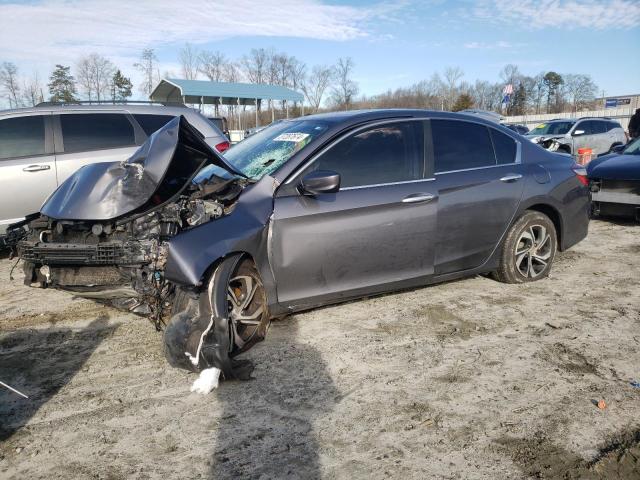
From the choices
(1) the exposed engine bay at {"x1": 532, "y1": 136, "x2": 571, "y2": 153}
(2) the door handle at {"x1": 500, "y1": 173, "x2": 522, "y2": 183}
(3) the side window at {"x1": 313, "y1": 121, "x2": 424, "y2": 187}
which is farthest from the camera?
(1) the exposed engine bay at {"x1": 532, "y1": 136, "x2": 571, "y2": 153}

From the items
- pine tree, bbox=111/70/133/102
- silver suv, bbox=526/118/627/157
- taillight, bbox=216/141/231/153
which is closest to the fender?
taillight, bbox=216/141/231/153

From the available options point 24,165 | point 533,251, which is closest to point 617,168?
point 533,251

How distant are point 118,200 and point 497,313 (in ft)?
10.4

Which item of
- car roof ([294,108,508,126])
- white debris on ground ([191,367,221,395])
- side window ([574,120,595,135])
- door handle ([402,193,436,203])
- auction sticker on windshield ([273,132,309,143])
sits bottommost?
white debris on ground ([191,367,221,395])

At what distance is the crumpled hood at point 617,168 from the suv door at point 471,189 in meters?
3.62

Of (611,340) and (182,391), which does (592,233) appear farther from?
(182,391)

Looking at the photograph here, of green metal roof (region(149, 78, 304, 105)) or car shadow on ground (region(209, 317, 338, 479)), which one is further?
green metal roof (region(149, 78, 304, 105))

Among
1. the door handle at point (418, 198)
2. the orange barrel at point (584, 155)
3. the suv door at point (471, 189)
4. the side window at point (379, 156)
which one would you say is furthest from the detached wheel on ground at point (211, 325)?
the orange barrel at point (584, 155)

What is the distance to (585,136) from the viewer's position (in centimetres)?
1612

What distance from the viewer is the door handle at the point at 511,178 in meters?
4.43

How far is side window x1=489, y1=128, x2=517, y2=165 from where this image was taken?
4.54 metres

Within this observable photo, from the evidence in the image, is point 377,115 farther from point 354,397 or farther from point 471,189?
point 354,397

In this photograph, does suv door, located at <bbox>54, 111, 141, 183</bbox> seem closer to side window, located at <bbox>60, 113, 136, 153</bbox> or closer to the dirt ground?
side window, located at <bbox>60, 113, 136, 153</bbox>

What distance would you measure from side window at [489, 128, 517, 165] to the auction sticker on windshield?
192cm
